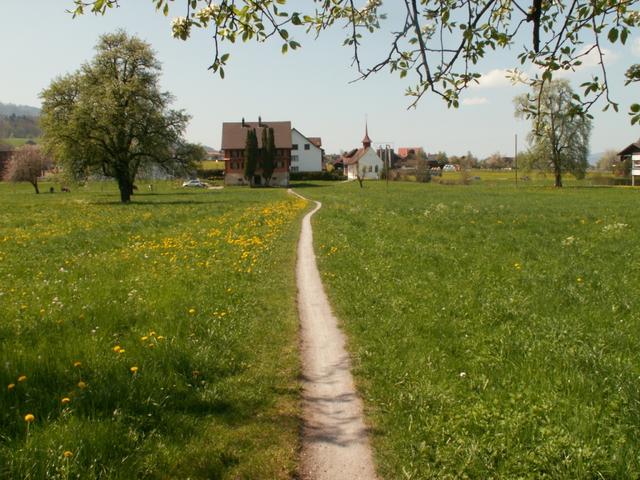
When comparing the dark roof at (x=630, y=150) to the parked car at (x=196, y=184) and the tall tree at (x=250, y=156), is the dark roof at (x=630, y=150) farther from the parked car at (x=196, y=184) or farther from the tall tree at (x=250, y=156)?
the parked car at (x=196, y=184)

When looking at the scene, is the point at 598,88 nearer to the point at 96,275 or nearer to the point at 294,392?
the point at 294,392

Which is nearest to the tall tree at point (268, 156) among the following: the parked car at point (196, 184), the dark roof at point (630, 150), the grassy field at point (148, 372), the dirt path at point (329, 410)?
the parked car at point (196, 184)

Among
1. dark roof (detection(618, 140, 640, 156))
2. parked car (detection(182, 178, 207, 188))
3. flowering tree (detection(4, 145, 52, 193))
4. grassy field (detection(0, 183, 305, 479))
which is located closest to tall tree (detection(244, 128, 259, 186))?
parked car (detection(182, 178, 207, 188))

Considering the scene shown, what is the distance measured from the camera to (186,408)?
489 cm

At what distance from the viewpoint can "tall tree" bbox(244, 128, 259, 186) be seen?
89.6 m

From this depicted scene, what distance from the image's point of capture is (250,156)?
294ft

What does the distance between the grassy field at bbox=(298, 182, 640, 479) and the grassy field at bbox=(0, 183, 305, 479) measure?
1126mm

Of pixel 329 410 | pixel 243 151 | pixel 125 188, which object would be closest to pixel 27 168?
pixel 243 151

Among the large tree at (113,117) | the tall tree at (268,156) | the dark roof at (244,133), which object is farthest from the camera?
the dark roof at (244,133)

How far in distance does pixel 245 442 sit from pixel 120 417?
112 centimetres

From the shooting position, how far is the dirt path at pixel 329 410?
419 centimetres

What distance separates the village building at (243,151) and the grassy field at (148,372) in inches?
3260

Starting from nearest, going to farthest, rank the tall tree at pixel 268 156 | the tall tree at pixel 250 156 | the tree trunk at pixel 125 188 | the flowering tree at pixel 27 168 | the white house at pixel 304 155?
1. the tree trunk at pixel 125 188
2. the flowering tree at pixel 27 168
3. the tall tree at pixel 250 156
4. the tall tree at pixel 268 156
5. the white house at pixel 304 155

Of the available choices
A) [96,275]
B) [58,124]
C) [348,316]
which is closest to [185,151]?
[58,124]
